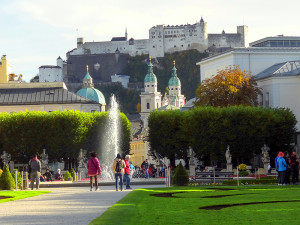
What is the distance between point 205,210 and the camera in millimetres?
23703

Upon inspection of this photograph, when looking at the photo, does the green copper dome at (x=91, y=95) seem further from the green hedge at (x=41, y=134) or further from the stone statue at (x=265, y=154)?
the stone statue at (x=265, y=154)

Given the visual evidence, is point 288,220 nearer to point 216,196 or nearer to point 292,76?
point 216,196

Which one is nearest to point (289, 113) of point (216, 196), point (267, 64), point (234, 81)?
point (234, 81)

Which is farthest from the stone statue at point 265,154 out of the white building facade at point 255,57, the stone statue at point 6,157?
the stone statue at point 6,157

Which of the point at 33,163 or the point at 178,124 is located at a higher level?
the point at 178,124

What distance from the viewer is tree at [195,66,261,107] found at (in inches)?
3233

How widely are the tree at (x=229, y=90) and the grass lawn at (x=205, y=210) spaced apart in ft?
168

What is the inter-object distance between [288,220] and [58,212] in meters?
6.87

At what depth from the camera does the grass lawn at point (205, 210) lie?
20531mm

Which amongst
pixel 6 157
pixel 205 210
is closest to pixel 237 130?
pixel 6 157

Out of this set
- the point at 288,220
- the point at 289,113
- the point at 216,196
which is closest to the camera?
the point at 288,220

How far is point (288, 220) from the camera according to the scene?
65.7 ft

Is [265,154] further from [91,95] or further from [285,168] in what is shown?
[91,95]

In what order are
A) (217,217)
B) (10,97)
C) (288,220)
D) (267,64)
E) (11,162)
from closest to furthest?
(288,220) → (217,217) → (11,162) → (267,64) → (10,97)
